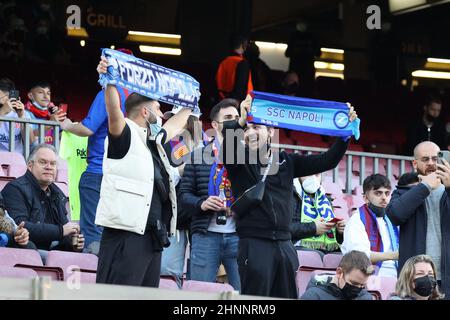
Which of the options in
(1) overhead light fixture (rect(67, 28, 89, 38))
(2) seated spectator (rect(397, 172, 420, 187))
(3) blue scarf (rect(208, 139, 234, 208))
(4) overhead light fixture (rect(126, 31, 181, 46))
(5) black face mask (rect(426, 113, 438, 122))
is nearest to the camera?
(3) blue scarf (rect(208, 139, 234, 208))

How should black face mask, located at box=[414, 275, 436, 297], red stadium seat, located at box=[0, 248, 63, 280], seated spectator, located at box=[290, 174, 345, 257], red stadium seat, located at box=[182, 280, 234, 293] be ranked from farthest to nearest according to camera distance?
1. seated spectator, located at box=[290, 174, 345, 257]
2. red stadium seat, located at box=[0, 248, 63, 280]
3. red stadium seat, located at box=[182, 280, 234, 293]
4. black face mask, located at box=[414, 275, 436, 297]

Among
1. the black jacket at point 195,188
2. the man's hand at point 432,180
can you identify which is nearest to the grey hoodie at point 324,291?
the man's hand at point 432,180

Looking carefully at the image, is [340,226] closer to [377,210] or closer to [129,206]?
[377,210]

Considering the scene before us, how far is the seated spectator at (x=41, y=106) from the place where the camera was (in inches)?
473

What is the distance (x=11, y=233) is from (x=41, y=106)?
132 inches

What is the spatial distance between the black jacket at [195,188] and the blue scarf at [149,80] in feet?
4.99

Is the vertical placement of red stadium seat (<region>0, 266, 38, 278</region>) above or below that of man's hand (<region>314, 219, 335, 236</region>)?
below

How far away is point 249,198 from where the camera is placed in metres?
8.18

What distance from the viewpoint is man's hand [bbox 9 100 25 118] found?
11.9m

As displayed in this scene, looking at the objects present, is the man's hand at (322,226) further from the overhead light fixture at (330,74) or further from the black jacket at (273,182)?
the overhead light fixture at (330,74)

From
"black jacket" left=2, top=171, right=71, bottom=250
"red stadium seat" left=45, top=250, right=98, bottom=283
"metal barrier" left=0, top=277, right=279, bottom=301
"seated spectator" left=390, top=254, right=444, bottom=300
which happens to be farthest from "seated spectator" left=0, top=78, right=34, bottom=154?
"metal barrier" left=0, top=277, right=279, bottom=301

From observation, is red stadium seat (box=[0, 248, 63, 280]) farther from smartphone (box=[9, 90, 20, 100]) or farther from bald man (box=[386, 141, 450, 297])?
smartphone (box=[9, 90, 20, 100])

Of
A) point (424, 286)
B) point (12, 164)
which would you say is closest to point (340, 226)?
point (424, 286)
